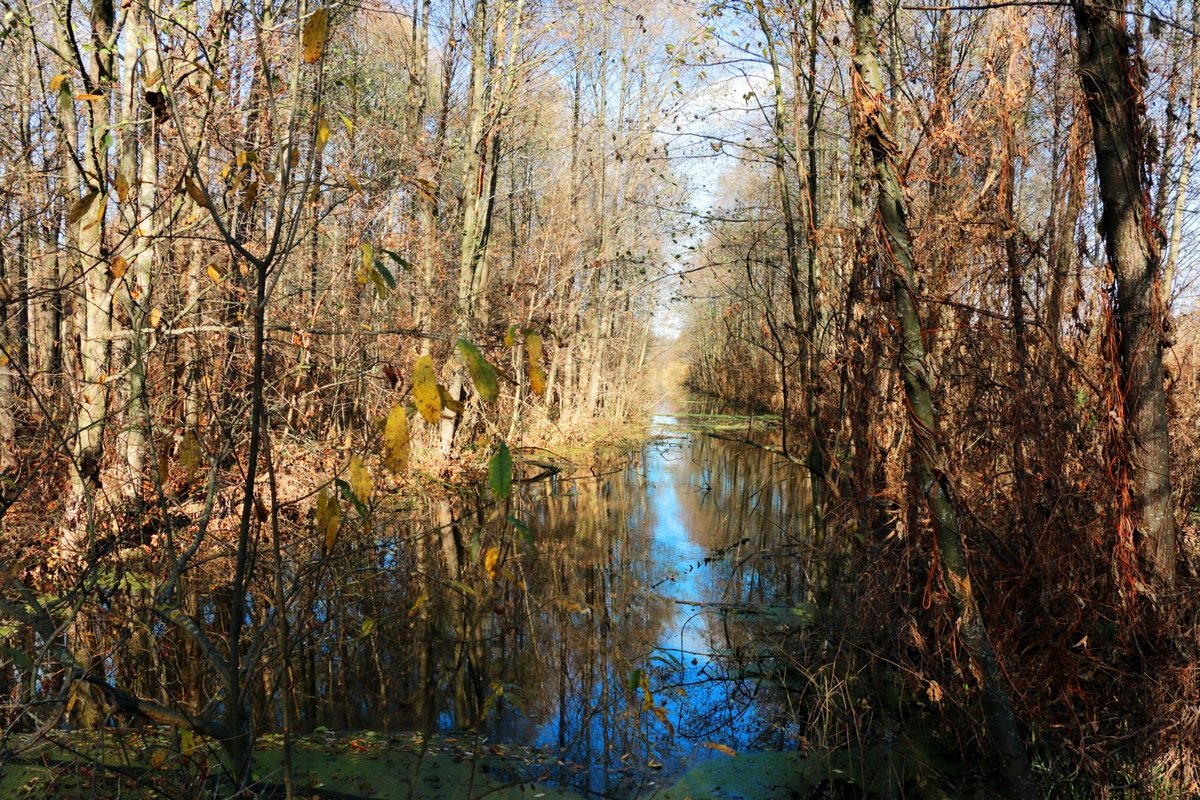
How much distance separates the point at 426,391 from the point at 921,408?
234 centimetres

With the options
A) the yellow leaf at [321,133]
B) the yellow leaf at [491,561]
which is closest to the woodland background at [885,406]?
the yellow leaf at [321,133]

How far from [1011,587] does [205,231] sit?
6869mm

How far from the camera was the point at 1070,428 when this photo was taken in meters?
3.78

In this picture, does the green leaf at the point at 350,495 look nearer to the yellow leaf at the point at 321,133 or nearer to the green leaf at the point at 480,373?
the green leaf at the point at 480,373

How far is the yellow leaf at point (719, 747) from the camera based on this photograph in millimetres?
4508

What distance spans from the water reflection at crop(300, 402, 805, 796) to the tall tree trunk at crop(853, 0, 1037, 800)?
137cm

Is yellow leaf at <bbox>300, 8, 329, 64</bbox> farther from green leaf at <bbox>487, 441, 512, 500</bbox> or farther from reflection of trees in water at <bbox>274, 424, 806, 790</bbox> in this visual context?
reflection of trees in water at <bbox>274, 424, 806, 790</bbox>

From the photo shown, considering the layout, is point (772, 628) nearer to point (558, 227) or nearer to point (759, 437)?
point (558, 227)

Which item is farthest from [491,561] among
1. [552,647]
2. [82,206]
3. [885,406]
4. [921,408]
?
[552,647]

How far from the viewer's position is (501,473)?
5.91ft

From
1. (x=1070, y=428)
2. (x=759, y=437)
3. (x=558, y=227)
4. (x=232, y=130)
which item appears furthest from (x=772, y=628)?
(x=759, y=437)

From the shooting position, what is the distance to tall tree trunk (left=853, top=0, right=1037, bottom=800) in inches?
128

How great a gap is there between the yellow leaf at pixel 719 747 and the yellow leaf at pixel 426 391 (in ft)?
11.8

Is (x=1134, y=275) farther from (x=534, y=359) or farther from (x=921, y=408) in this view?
(x=534, y=359)
